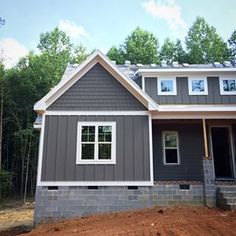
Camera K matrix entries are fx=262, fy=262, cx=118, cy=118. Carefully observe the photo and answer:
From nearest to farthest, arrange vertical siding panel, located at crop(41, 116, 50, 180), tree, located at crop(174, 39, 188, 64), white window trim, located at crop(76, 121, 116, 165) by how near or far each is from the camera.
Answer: vertical siding panel, located at crop(41, 116, 50, 180) < white window trim, located at crop(76, 121, 116, 165) < tree, located at crop(174, 39, 188, 64)

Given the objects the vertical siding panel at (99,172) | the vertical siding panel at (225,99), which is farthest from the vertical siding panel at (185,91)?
the vertical siding panel at (99,172)

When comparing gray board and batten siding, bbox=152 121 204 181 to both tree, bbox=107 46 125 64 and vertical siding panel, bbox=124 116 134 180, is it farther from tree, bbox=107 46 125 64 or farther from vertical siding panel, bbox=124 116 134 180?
tree, bbox=107 46 125 64

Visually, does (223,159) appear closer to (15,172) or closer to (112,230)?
(112,230)

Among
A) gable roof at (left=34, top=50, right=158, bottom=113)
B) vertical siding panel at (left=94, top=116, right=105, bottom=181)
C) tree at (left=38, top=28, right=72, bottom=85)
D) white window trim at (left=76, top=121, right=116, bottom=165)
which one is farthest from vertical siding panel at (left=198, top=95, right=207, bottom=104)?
tree at (left=38, top=28, right=72, bottom=85)

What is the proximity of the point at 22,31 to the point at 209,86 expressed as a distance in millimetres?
9859

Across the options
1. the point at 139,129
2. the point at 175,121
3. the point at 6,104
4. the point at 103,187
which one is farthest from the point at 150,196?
the point at 6,104

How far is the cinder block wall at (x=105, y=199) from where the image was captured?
8.56 m

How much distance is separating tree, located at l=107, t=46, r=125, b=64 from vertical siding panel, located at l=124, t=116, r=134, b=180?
17486 mm

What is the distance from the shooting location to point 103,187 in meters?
8.81

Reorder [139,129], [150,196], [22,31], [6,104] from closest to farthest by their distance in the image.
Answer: [150,196]
[139,129]
[22,31]
[6,104]

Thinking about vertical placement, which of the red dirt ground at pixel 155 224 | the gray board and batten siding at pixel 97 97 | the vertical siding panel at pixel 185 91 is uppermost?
the vertical siding panel at pixel 185 91

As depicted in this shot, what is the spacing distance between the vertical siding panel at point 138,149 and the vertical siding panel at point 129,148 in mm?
137

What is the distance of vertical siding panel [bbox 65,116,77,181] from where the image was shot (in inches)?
350

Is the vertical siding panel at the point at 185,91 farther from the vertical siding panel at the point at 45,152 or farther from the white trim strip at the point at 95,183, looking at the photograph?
the vertical siding panel at the point at 45,152
